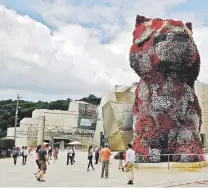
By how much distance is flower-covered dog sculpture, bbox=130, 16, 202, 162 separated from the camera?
19.1 m

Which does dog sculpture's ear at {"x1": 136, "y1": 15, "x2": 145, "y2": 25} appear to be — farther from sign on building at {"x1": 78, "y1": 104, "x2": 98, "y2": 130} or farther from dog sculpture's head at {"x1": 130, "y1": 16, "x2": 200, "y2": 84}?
sign on building at {"x1": 78, "y1": 104, "x2": 98, "y2": 130}

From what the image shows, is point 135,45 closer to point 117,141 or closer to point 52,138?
point 117,141

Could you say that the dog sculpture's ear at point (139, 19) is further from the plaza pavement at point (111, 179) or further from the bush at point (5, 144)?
the bush at point (5, 144)

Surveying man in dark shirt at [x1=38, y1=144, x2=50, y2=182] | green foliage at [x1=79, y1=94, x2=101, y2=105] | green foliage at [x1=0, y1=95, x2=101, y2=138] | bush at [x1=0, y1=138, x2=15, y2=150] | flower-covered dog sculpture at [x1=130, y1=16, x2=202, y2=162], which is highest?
green foliage at [x1=79, y1=94, x2=101, y2=105]

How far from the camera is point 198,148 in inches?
758

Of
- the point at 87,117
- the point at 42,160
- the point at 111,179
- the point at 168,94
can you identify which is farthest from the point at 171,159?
the point at 87,117

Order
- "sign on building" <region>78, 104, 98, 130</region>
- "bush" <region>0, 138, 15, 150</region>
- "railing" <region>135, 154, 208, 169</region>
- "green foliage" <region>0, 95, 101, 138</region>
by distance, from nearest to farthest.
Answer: "railing" <region>135, 154, 208, 169</region> → "bush" <region>0, 138, 15, 150</region> → "sign on building" <region>78, 104, 98, 130</region> → "green foliage" <region>0, 95, 101, 138</region>

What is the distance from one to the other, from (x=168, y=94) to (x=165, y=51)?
2.18 metres

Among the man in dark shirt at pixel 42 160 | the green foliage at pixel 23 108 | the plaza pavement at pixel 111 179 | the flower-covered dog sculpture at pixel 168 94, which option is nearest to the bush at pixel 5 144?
the flower-covered dog sculpture at pixel 168 94

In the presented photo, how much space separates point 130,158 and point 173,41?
9076 millimetres

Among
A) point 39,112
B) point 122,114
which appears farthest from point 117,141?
point 39,112

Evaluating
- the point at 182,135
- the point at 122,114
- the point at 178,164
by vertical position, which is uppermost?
the point at 122,114

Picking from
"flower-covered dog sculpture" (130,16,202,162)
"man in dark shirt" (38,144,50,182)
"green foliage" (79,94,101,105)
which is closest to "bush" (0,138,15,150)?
"flower-covered dog sculpture" (130,16,202,162)

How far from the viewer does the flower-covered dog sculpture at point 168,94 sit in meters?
19.1
